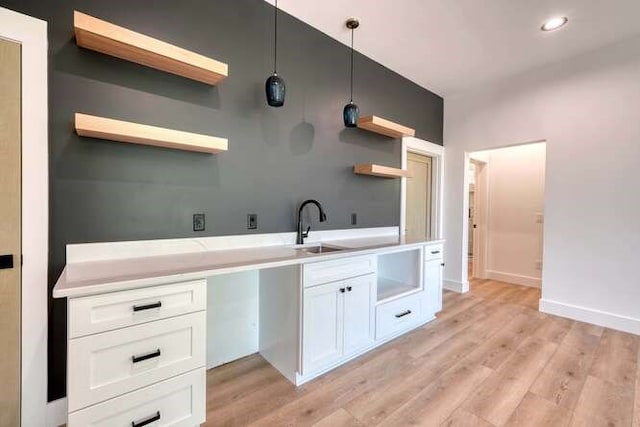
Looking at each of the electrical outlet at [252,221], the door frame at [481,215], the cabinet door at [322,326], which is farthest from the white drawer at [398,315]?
the door frame at [481,215]

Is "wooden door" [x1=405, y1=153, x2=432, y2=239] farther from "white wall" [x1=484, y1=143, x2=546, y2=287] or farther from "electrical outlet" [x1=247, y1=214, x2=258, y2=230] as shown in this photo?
"electrical outlet" [x1=247, y1=214, x2=258, y2=230]

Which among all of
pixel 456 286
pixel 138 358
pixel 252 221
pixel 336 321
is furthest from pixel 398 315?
pixel 138 358

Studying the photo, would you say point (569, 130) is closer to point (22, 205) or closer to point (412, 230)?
point (412, 230)

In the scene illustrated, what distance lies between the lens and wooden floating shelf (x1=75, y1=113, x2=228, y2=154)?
1.45m

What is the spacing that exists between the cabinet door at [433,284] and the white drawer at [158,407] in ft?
7.24

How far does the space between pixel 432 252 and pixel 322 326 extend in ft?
4.96

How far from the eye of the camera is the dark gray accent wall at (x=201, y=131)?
156cm

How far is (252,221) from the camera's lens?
2.22m

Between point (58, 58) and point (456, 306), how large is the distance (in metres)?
4.03

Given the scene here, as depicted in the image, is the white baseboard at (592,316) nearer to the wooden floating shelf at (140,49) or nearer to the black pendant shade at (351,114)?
the black pendant shade at (351,114)

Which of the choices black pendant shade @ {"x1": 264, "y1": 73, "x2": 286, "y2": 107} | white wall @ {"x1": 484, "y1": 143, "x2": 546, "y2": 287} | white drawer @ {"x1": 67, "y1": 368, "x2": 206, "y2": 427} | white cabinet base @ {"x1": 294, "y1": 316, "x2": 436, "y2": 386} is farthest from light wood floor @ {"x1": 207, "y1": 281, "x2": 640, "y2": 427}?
black pendant shade @ {"x1": 264, "y1": 73, "x2": 286, "y2": 107}

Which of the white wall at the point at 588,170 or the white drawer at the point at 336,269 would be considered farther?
the white wall at the point at 588,170

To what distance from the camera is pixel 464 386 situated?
1902 millimetres

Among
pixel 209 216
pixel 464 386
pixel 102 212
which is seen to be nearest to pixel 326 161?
pixel 209 216
